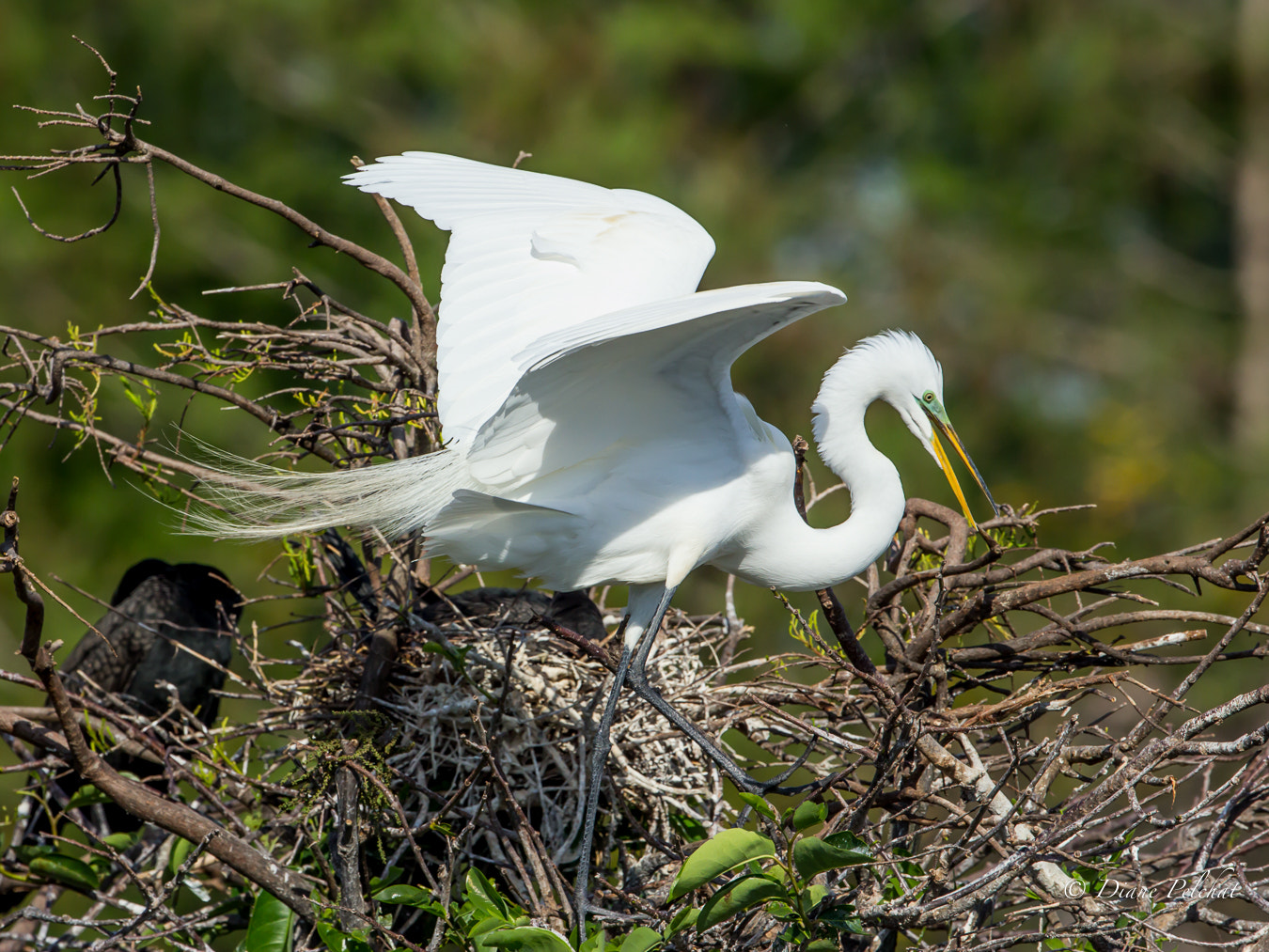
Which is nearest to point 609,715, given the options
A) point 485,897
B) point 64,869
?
point 485,897

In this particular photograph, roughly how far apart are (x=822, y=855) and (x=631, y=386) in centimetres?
93

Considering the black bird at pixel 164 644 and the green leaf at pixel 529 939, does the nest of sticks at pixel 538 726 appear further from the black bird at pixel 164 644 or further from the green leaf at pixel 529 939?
the black bird at pixel 164 644

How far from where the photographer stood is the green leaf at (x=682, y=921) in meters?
1.81

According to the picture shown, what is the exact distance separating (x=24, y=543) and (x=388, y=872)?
4.71 m

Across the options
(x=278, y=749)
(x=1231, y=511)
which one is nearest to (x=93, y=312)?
(x=278, y=749)

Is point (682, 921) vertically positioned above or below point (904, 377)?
below

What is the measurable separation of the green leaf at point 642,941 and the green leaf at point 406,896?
37 centimetres

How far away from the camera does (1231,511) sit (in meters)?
6.77

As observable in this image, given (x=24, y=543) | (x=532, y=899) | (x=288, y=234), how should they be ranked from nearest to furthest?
(x=532, y=899), (x=24, y=543), (x=288, y=234)

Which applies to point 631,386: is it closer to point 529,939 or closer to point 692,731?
point 692,731

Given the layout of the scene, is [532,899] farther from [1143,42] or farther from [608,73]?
[1143,42]

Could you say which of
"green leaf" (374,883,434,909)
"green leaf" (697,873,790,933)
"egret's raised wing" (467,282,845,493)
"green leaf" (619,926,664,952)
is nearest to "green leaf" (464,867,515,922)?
"green leaf" (374,883,434,909)

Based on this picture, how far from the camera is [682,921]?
1818mm

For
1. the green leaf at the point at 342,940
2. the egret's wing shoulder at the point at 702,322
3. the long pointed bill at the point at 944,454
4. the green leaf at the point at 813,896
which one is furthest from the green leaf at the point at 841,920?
the long pointed bill at the point at 944,454
